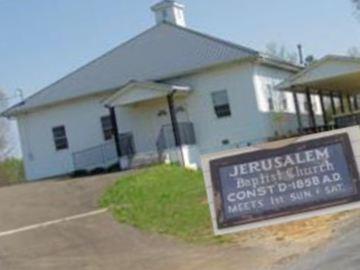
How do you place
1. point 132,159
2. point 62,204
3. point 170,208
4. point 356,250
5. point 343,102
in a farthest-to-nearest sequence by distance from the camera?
point 343,102
point 132,159
point 62,204
point 170,208
point 356,250

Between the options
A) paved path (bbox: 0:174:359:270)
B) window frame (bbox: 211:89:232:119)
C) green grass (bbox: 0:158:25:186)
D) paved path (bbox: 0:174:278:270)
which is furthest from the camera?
green grass (bbox: 0:158:25:186)

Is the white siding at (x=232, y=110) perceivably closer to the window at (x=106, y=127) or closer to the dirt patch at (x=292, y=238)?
the window at (x=106, y=127)

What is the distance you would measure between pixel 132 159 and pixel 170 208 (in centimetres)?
1346

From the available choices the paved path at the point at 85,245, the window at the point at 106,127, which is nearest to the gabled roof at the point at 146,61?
the window at the point at 106,127

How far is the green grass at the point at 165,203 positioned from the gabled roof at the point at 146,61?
7792 mm

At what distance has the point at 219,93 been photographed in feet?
129

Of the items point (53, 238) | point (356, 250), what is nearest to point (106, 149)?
point (53, 238)

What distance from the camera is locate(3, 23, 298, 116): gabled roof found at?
40094 mm

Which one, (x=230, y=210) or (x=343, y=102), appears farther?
(x=343, y=102)

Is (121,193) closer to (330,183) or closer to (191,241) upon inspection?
(191,241)

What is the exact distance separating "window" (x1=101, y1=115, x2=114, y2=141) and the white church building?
1.9 inches

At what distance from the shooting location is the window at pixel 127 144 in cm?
3994

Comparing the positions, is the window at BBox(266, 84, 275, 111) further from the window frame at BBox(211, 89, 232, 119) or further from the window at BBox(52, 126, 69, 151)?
the window at BBox(52, 126, 69, 151)

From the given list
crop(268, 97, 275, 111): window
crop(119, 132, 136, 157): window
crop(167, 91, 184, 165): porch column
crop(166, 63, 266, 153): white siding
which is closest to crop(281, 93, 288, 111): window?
crop(268, 97, 275, 111): window
